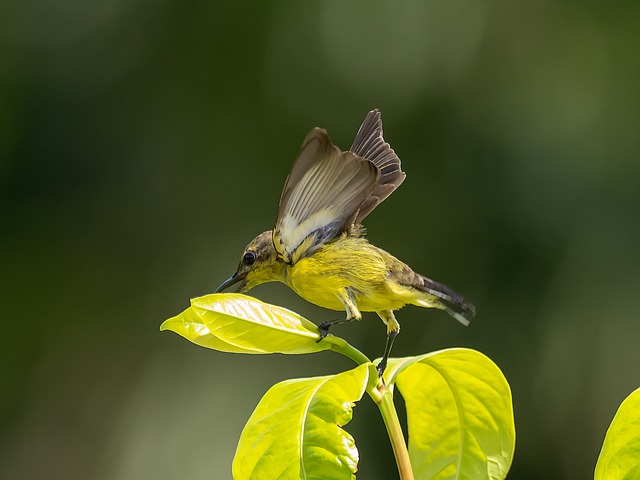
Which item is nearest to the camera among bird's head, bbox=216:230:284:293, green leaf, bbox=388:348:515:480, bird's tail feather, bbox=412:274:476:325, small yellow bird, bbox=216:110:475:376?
green leaf, bbox=388:348:515:480

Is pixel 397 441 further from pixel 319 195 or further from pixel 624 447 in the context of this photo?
pixel 319 195

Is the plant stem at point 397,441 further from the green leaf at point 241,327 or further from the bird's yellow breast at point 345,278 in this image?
the bird's yellow breast at point 345,278

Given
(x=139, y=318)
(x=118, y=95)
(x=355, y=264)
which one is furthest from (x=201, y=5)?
(x=355, y=264)

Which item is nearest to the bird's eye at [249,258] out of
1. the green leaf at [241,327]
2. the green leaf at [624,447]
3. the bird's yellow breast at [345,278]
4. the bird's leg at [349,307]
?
the bird's yellow breast at [345,278]

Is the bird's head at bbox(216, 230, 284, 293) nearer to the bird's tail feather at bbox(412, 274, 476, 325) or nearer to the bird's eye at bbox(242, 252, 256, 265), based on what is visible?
the bird's eye at bbox(242, 252, 256, 265)

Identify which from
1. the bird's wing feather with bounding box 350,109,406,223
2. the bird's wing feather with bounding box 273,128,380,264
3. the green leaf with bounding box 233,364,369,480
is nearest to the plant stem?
the green leaf with bounding box 233,364,369,480

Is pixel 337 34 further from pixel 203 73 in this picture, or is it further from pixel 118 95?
pixel 118 95
